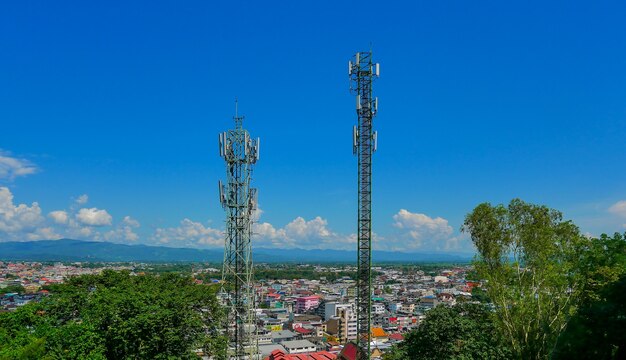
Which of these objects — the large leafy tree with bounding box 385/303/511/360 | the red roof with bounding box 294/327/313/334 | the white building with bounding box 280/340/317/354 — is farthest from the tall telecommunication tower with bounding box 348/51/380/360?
the red roof with bounding box 294/327/313/334

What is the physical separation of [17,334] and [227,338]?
555 cm

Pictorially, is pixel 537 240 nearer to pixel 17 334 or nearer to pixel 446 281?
pixel 17 334

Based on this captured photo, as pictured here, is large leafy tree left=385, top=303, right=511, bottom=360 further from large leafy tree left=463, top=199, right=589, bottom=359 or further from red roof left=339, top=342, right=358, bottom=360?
red roof left=339, top=342, right=358, bottom=360

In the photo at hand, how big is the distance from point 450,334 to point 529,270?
4793mm

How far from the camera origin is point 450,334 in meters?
15.6

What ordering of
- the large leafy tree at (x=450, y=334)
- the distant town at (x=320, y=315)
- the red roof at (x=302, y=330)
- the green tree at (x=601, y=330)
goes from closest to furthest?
the green tree at (x=601, y=330) < the large leafy tree at (x=450, y=334) < the distant town at (x=320, y=315) < the red roof at (x=302, y=330)

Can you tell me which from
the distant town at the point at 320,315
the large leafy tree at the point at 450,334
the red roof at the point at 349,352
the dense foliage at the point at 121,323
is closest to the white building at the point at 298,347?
the distant town at the point at 320,315

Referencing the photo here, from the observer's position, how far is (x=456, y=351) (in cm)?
1516

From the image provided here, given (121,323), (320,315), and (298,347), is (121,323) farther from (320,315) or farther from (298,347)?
(320,315)

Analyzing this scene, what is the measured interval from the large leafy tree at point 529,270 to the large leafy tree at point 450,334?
260 cm

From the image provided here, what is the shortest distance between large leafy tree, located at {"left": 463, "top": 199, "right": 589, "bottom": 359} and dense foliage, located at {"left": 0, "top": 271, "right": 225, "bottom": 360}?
8.04 metres

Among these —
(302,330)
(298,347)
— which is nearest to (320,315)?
(302,330)

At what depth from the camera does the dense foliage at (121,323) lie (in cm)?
1127

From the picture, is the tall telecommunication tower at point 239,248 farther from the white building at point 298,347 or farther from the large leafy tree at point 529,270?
the white building at point 298,347
